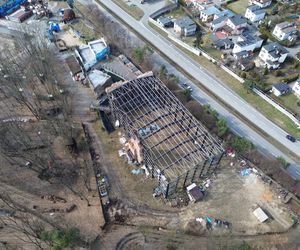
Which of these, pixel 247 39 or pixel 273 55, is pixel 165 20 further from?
pixel 273 55

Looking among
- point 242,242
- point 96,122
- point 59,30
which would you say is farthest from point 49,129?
point 242,242

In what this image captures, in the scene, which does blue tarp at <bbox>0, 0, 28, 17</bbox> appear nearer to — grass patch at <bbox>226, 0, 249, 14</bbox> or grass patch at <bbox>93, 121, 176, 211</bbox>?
grass patch at <bbox>93, 121, 176, 211</bbox>

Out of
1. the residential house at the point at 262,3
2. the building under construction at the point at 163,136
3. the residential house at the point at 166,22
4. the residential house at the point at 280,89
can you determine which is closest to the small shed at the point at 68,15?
the residential house at the point at 166,22

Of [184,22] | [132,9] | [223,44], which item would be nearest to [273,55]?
[223,44]

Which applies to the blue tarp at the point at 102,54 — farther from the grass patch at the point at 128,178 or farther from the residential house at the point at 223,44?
the residential house at the point at 223,44

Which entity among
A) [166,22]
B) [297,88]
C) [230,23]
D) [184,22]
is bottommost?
[297,88]

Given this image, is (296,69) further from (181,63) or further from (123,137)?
(123,137)
